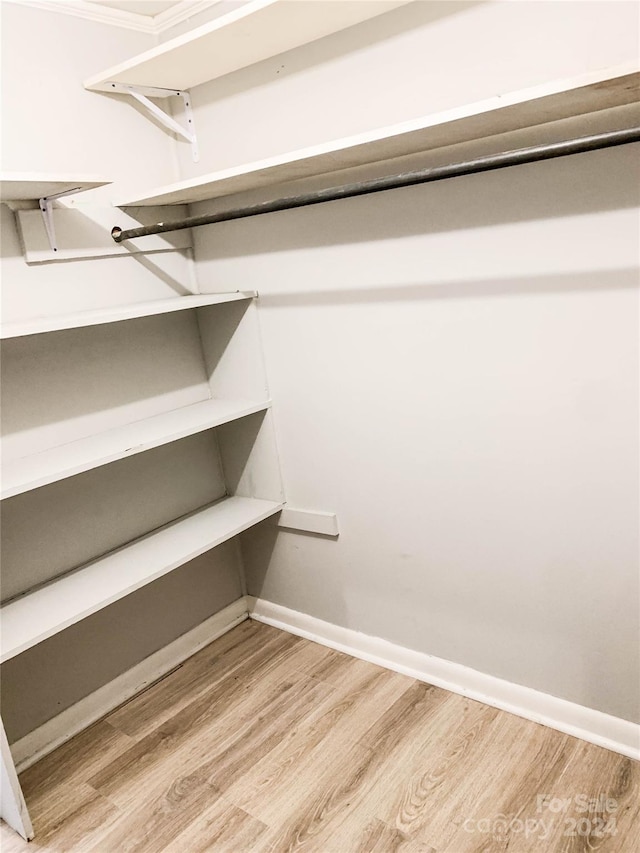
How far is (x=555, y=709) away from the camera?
6.02 ft

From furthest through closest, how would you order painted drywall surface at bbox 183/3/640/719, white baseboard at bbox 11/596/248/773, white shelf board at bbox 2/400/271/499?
white baseboard at bbox 11/596/248/773
white shelf board at bbox 2/400/271/499
painted drywall surface at bbox 183/3/640/719

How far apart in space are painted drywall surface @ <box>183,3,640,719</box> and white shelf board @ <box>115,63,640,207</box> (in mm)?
112

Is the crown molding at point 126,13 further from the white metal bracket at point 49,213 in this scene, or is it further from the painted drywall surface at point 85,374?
the white metal bracket at point 49,213

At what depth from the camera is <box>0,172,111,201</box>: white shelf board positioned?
5.13 feet

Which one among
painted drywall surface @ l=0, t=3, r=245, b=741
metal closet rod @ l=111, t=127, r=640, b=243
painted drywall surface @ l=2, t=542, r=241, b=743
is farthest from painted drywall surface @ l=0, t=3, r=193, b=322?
painted drywall surface @ l=2, t=542, r=241, b=743

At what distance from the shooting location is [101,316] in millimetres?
1794

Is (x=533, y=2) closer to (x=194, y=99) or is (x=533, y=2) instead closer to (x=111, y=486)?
(x=194, y=99)

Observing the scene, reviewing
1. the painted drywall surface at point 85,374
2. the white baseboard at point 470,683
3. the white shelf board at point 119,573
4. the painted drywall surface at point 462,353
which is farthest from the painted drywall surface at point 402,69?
the white baseboard at point 470,683

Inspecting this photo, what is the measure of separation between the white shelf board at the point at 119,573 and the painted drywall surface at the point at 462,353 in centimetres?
27

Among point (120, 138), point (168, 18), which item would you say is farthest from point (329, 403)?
point (168, 18)

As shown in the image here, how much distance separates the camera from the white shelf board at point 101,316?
1.63m

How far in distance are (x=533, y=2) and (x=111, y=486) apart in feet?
5.78

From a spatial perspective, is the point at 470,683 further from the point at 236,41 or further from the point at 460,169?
the point at 236,41

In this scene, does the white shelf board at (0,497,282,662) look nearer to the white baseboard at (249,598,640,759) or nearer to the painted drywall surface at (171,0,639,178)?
the white baseboard at (249,598,640,759)
